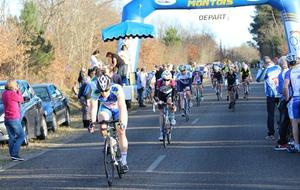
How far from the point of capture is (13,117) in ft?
43.9

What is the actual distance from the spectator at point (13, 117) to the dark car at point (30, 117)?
147cm

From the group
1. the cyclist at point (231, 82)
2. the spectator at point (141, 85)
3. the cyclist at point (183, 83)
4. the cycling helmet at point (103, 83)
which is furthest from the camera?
the spectator at point (141, 85)

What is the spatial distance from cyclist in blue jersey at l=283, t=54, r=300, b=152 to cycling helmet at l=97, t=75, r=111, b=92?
4.38m

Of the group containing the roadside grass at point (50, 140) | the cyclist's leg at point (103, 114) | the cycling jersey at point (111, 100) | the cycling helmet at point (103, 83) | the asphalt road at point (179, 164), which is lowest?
the asphalt road at point (179, 164)

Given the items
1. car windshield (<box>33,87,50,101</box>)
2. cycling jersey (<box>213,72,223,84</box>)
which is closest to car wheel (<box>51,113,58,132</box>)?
car windshield (<box>33,87,50,101</box>)

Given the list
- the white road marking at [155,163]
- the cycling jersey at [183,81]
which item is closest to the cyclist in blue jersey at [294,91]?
the white road marking at [155,163]

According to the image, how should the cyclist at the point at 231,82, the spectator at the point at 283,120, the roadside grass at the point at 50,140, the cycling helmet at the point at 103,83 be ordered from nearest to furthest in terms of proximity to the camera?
the cycling helmet at the point at 103,83 → the spectator at the point at 283,120 → the roadside grass at the point at 50,140 → the cyclist at the point at 231,82

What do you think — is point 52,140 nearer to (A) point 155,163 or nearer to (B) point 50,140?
(B) point 50,140

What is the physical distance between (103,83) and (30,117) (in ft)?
21.5

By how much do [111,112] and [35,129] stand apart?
663 centimetres

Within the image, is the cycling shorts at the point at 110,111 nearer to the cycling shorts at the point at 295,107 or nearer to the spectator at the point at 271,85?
the cycling shorts at the point at 295,107

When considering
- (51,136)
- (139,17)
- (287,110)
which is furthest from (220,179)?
(139,17)

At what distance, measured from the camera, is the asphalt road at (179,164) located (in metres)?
9.71

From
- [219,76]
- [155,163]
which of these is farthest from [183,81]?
[155,163]
